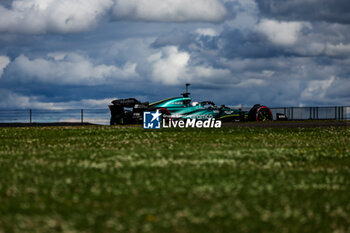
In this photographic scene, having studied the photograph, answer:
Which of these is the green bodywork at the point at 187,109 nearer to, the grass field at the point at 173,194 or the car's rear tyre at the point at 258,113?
the car's rear tyre at the point at 258,113

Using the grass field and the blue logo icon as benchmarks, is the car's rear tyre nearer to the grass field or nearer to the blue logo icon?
the blue logo icon

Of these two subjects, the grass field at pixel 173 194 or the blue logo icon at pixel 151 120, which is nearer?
the grass field at pixel 173 194

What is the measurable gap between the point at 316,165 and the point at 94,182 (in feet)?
21.9

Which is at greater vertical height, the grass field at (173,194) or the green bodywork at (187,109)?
the green bodywork at (187,109)

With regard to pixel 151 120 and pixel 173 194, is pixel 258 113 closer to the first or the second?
pixel 151 120

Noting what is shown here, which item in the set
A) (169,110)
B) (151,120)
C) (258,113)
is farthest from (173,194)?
(258,113)

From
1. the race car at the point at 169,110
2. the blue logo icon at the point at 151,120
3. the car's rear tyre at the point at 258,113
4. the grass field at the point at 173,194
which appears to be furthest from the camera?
the car's rear tyre at the point at 258,113

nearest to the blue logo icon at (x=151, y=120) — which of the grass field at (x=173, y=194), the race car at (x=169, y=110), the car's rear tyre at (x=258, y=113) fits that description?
the race car at (x=169, y=110)

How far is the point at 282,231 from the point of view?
6.53m

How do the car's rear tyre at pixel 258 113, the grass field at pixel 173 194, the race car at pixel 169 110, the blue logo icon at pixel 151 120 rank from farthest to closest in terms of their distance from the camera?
the car's rear tyre at pixel 258 113 → the race car at pixel 169 110 → the blue logo icon at pixel 151 120 → the grass field at pixel 173 194

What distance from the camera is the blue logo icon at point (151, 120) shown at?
104ft

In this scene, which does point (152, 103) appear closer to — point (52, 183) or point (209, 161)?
point (209, 161)

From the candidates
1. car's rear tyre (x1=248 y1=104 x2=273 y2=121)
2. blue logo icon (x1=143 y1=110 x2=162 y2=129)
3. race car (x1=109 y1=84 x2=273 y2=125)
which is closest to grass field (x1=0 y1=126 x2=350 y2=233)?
blue logo icon (x1=143 y1=110 x2=162 y2=129)

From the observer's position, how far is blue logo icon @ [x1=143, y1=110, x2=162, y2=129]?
1247 inches
